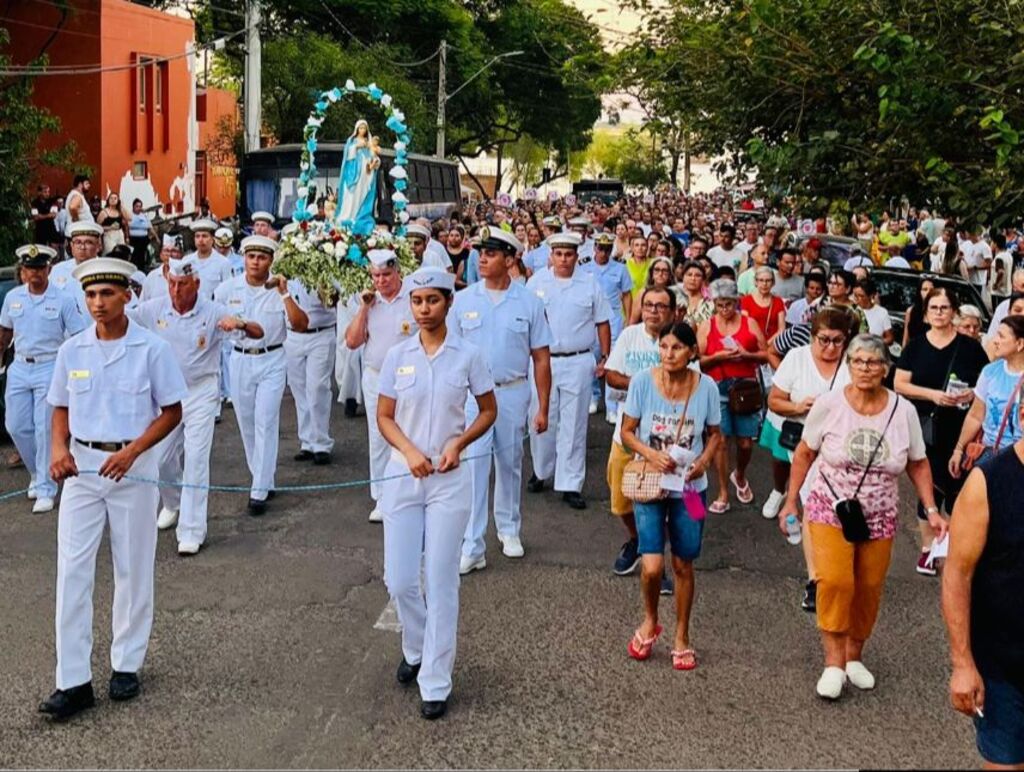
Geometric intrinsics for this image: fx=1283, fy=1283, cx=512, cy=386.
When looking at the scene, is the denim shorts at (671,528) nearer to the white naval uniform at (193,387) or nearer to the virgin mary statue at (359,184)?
the white naval uniform at (193,387)

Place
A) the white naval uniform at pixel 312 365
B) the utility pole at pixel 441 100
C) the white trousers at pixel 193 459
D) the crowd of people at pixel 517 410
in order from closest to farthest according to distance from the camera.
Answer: the crowd of people at pixel 517 410
the white trousers at pixel 193 459
the white naval uniform at pixel 312 365
the utility pole at pixel 441 100

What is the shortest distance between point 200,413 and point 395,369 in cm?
308

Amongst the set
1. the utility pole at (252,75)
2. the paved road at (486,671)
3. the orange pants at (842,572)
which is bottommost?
the paved road at (486,671)

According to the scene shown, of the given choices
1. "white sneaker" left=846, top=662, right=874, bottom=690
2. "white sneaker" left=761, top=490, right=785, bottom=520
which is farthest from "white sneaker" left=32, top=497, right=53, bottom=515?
"white sneaker" left=846, top=662, right=874, bottom=690

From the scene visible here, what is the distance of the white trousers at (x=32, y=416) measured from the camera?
9.18 m

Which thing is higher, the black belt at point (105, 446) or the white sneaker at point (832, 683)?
the black belt at point (105, 446)

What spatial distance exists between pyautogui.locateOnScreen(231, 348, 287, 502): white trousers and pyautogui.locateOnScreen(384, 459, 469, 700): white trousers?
3687 mm

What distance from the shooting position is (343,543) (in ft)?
27.8

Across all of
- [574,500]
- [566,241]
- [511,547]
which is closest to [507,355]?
[511,547]

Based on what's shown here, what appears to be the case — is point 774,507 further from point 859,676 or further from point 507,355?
point 859,676

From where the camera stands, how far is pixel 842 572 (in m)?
5.89

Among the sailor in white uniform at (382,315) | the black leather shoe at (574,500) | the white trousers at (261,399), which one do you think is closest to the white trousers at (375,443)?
the sailor in white uniform at (382,315)

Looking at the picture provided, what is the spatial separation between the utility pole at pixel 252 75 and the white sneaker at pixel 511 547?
63.4ft

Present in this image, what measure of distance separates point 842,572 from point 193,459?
4.43 metres
